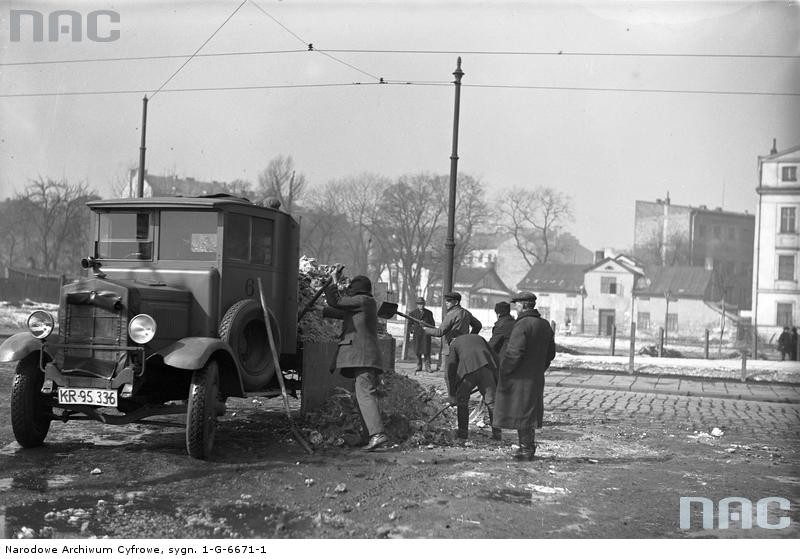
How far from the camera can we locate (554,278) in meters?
58.1

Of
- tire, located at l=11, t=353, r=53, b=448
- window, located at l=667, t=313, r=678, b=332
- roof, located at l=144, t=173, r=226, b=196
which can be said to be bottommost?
window, located at l=667, t=313, r=678, b=332

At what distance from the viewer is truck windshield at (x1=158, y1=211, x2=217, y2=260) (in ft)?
25.7

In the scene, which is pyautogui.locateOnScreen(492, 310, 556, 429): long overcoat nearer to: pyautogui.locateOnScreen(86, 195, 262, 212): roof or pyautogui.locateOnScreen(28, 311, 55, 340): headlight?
pyautogui.locateOnScreen(86, 195, 262, 212): roof

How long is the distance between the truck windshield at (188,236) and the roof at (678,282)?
46383mm

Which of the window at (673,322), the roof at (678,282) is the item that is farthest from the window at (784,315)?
the window at (673,322)

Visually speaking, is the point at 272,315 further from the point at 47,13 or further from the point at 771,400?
the point at 771,400

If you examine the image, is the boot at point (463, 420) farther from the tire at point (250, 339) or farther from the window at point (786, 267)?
the window at point (786, 267)

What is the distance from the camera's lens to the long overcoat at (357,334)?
7.93 metres

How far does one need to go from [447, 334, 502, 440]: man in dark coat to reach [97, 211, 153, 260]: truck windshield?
3553 mm

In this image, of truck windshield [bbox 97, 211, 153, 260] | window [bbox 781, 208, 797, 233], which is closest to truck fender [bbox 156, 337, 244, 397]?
truck windshield [bbox 97, 211, 153, 260]

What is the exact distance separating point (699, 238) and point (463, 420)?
61.2 metres

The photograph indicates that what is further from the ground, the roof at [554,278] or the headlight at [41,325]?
the roof at [554,278]

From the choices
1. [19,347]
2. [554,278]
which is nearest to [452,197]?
[19,347]

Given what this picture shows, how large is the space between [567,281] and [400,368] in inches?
1589
